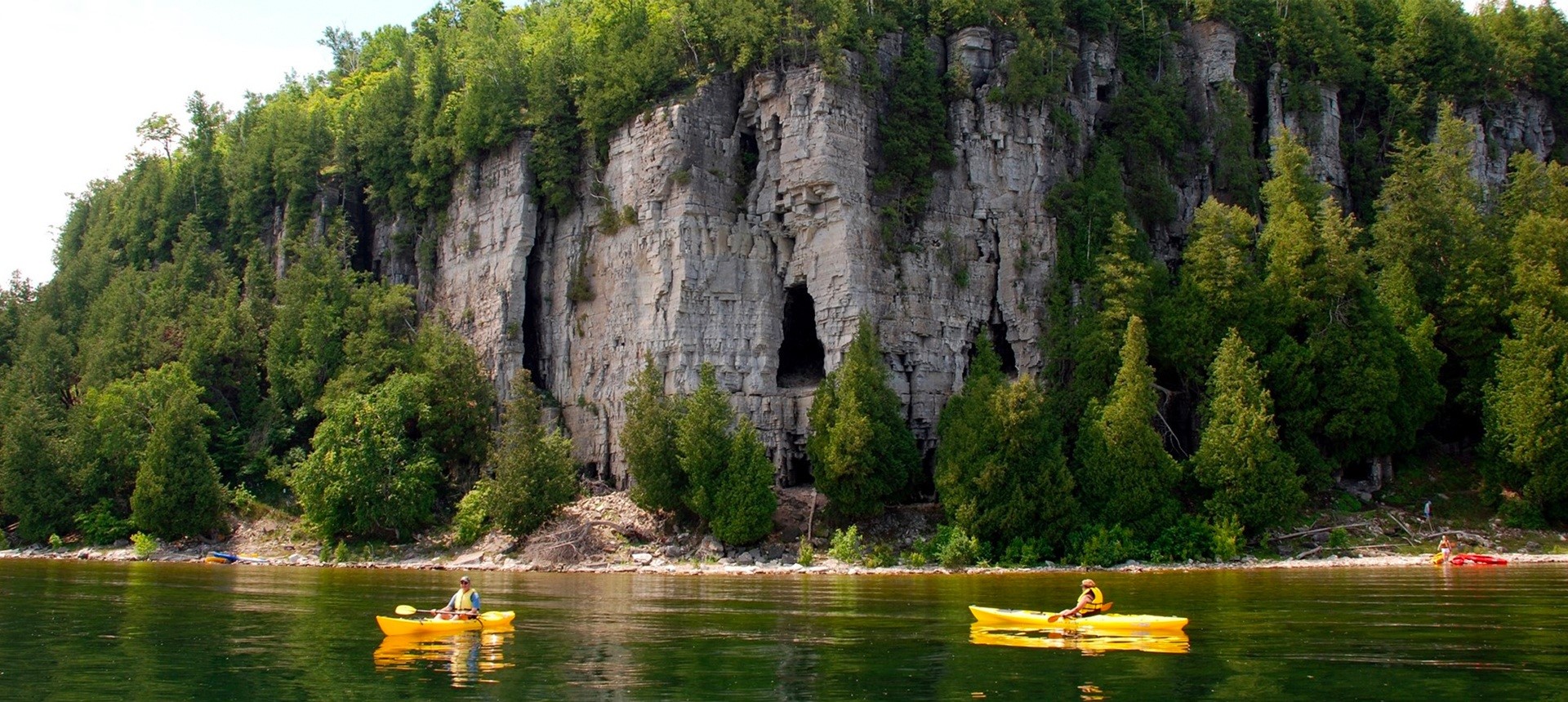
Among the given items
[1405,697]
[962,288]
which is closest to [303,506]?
[962,288]

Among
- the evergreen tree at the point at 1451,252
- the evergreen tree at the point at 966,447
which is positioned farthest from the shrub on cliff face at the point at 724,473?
the evergreen tree at the point at 1451,252

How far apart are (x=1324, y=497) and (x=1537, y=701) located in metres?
34.3

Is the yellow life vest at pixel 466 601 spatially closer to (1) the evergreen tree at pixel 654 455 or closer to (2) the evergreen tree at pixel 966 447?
(1) the evergreen tree at pixel 654 455

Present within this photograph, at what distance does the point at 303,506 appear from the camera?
51.3 metres

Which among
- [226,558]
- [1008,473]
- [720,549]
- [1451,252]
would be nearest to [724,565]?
[720,549]

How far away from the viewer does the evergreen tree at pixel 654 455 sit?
46.0m

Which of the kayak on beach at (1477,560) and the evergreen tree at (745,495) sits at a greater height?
the evergreen tree at (745,495)

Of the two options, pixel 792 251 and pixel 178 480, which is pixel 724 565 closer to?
pixel 792 251

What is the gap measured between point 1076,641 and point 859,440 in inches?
874

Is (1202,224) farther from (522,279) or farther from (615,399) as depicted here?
(522,279)

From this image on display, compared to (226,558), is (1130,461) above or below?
above

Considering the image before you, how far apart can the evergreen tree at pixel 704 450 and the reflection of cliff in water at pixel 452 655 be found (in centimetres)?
2113

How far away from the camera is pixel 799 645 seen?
21344 mm

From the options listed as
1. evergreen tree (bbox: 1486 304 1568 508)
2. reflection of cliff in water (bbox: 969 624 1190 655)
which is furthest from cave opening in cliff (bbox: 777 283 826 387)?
reflection of cliff in water (bbox: 969 624 1190 655)
